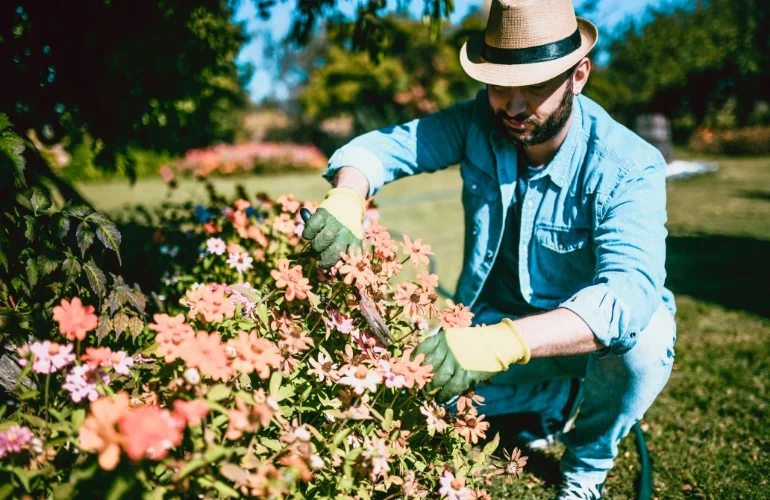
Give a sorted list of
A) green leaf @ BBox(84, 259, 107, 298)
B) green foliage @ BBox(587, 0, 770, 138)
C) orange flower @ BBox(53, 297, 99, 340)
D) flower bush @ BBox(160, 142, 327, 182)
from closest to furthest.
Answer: orange flower @ BBox(53, 297, 99, 340)
green leaf @ BBox(84, 259, 107, 298)
flower bush @ BBox(160, 142, 327, 182)
green foliage @ BBox(587, 0, 770, 138)

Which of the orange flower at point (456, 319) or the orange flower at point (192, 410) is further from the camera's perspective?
the orange flower at point (456, 319)

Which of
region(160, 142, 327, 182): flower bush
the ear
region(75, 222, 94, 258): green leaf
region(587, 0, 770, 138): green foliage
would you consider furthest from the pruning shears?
region(587, 0, 770, 138): green foliage

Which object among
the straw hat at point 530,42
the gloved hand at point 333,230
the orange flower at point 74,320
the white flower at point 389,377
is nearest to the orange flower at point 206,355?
the orange flower at point 74,320

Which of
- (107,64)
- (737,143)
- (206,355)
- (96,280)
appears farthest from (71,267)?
(737,143)

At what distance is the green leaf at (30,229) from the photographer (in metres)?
1.41

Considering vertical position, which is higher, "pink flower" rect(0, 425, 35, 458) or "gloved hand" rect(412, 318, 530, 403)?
"pink flower" rect(0, 425, 35, 458)

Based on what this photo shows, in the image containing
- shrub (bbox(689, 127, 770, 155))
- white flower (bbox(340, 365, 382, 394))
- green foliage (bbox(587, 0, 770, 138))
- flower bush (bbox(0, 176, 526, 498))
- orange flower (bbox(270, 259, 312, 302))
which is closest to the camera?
flower bush (bbox(0, 176, 526, 498))

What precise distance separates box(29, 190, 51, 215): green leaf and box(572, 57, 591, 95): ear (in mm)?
1740

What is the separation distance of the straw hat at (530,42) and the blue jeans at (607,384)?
36.7 inches

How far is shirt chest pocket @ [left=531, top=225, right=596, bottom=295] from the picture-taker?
1.99 metres

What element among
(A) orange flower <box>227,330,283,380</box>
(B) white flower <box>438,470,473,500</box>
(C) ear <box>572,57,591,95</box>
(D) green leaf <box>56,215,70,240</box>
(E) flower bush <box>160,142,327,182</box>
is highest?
(E) flower bush <box>160,142,327,182</box>

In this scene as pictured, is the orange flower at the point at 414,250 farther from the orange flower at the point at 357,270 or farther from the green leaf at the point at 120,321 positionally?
the green leaf at the point at 120,321

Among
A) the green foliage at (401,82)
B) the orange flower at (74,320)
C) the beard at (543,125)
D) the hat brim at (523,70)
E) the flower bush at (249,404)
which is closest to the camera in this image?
the flower bush at (249,404)

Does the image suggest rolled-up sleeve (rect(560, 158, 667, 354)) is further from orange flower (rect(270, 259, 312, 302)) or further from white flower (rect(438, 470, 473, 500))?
orange flower (rect(270, 259, 312, 302))
